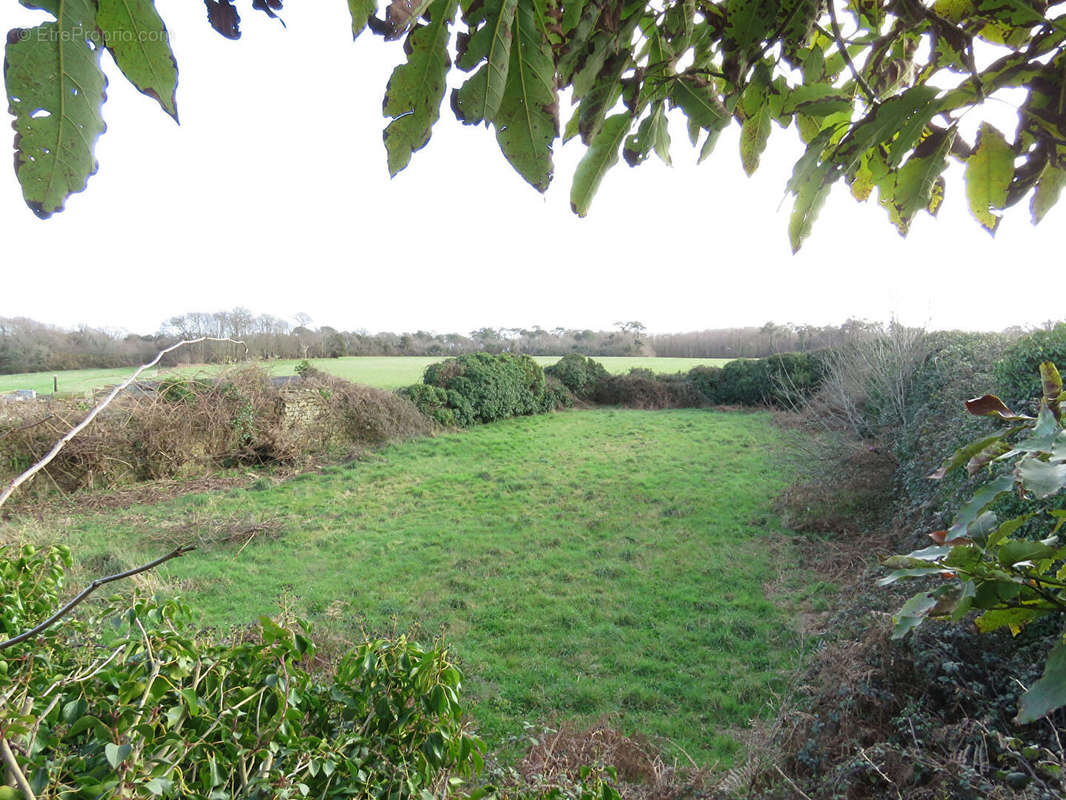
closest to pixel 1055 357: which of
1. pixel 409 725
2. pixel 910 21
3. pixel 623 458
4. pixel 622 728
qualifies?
pixel 622 728

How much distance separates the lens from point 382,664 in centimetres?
168

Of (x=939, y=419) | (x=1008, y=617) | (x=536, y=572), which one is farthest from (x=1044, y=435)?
(x=939, y=419)

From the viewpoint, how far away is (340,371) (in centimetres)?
1972

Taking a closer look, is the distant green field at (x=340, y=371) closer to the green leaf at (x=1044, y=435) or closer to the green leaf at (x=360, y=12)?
the green leaf at (x=360, y=12)

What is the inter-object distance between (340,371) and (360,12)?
66.5ft

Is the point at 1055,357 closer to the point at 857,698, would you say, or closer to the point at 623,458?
the point at 857,698

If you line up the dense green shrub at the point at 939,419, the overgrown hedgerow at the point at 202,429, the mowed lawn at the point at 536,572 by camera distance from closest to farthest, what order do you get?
the mowed lawn at the point at 536,572, the dense green shrub at the point at 939,419, the overgrown hedgerow at the point at 202,429

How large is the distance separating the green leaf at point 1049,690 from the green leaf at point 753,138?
1.03 meters

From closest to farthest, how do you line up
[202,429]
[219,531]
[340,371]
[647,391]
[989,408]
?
[989,408]
[219,531]
[202,429]
[340,371]
[647,391]

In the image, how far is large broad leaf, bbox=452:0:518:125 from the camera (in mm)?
715

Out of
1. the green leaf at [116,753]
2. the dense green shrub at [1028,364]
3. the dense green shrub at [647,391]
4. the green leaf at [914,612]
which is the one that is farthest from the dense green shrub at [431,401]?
the green leaf at [914,612]

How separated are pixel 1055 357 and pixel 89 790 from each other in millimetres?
6317

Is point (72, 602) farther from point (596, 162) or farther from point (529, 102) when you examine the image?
point (596, 162)

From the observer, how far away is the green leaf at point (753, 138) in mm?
1183
